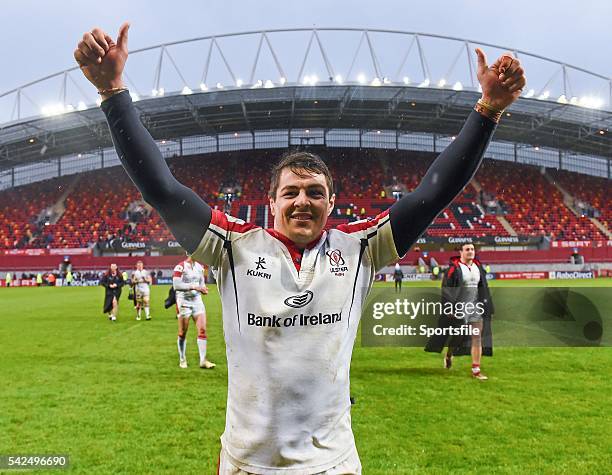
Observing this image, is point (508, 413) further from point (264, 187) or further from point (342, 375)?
point (264, 187)

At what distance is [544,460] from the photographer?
459 centimetres

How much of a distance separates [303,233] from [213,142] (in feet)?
161

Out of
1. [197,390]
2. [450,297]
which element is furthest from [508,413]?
[197,390]

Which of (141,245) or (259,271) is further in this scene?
(141,245)

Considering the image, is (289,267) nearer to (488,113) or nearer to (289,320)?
(289,320)

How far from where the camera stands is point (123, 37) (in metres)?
1.82

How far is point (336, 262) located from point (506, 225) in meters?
43.0

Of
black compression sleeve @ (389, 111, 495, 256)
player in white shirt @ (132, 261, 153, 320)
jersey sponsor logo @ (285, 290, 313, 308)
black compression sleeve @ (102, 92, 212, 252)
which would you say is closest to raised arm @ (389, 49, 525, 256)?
black compression sleeve @ (389, 111, 495, 256)

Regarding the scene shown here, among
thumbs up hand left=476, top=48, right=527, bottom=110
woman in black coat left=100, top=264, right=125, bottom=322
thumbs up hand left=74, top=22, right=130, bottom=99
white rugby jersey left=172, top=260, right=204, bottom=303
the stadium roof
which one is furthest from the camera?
the stadium roof

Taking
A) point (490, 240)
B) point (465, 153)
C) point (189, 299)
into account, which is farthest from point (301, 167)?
point (490, 240)

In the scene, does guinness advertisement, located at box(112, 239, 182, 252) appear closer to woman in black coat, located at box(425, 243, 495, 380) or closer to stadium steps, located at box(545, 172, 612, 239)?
woman in black coat, located at box(425, 243, 495, 380)

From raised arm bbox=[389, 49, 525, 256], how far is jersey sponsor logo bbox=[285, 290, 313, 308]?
489 mm

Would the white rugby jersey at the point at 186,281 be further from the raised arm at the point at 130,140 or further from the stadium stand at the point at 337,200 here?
the stadium stand at the point at 337,200

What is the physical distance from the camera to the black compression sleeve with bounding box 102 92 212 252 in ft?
5.88
